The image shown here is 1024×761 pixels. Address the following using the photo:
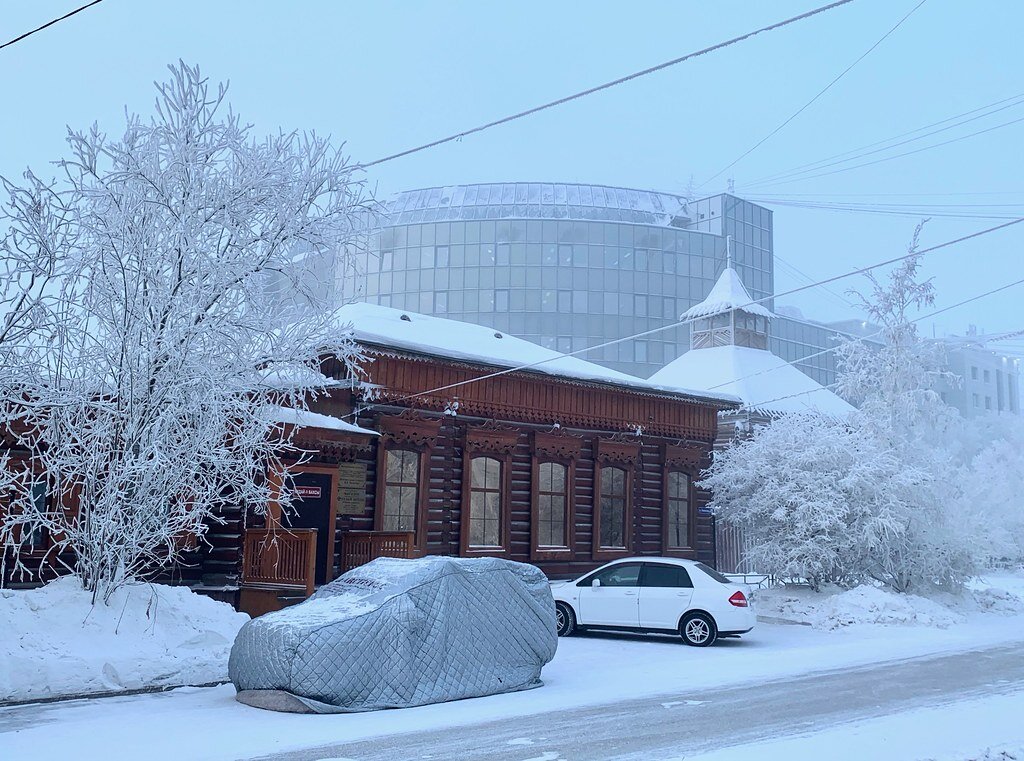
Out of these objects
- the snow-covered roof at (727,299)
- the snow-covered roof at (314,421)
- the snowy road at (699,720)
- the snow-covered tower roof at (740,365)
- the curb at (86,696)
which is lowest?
the curb at (86,696)

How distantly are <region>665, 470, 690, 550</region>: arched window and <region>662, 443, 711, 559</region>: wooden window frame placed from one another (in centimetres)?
3

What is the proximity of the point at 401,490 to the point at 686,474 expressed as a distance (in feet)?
32.1

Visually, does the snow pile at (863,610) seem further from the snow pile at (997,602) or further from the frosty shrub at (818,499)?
the snow pile at (997,602)

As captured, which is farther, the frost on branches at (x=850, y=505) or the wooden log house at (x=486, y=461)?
the frost on branches at (x=850, y=505)

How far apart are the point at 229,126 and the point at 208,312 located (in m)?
2.56

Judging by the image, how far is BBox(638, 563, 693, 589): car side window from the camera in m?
15.7

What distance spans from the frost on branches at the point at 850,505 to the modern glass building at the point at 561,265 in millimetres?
47132

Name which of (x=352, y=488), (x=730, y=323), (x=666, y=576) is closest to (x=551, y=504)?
(x=352, y=488)

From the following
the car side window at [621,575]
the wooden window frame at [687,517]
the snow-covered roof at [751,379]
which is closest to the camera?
the car side window at [621,575]

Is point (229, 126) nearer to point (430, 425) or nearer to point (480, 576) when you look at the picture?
point (480, 576)

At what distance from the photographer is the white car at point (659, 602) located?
50.6 feet

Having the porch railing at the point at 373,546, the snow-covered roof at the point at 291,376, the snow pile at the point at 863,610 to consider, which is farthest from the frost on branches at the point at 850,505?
the snow-covered roof at the point at 291,376

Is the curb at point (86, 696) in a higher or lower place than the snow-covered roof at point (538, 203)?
lower

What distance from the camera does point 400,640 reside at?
390 inches
